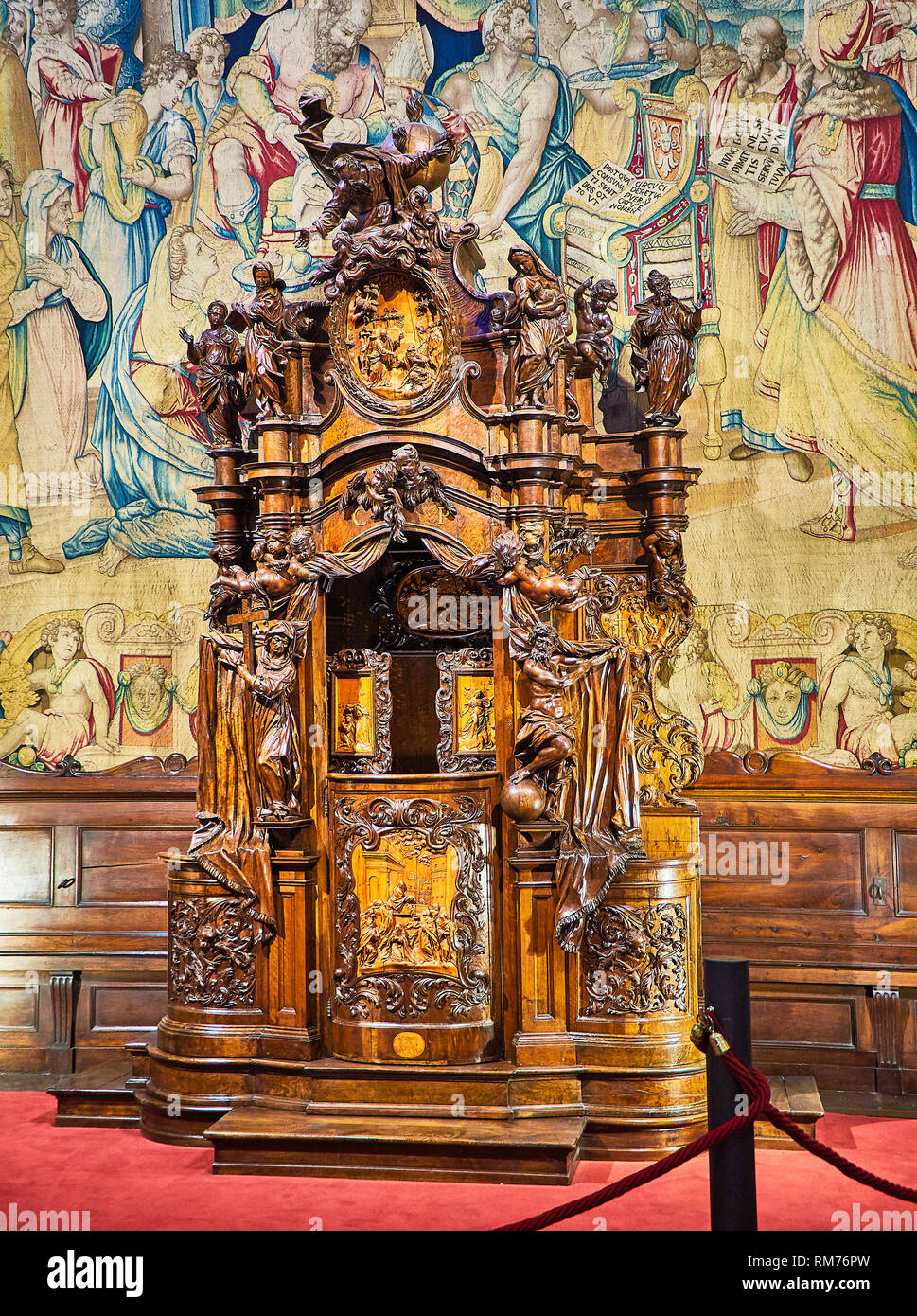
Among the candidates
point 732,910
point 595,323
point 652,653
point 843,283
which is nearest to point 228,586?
point 652,653

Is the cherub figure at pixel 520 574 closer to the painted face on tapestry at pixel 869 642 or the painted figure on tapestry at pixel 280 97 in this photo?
the painted face on tapestry at pixel 869 642

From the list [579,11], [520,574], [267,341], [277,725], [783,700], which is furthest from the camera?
[579,11]

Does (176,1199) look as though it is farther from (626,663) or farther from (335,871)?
(626,663)

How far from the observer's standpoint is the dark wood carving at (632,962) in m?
5.57

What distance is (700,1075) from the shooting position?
18.2ft

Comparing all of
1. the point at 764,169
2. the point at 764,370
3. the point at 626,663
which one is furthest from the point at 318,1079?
the point at 764,169

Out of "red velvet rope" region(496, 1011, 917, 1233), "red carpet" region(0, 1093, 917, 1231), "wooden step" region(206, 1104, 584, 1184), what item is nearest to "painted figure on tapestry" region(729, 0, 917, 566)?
"red carpet" region(0, 1093, 917, 1231)

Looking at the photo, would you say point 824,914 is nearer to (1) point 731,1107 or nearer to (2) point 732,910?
(2) point 732,910

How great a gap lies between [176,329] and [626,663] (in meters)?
3.66

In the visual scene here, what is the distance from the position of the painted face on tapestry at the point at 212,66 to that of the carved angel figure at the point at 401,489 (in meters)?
3.34

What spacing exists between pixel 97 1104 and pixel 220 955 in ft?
3.30

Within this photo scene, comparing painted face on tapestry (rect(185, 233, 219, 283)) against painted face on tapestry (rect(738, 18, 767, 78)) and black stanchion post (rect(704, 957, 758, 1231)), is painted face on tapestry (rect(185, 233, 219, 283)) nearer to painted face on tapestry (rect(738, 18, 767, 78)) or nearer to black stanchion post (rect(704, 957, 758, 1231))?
painted face on tapestry (rect(738, 18, 767, 78))

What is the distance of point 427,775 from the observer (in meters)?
5.63

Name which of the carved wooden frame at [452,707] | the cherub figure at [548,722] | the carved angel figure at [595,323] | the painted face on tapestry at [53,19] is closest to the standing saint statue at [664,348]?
the carved angel figure at [595,323]
